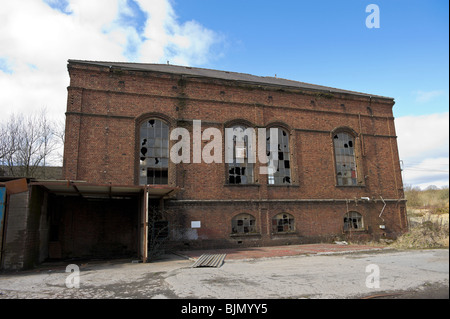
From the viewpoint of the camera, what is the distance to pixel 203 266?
9445 millimetres

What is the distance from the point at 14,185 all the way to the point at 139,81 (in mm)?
7371

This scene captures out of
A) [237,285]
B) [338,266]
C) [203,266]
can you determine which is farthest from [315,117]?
[237,285]

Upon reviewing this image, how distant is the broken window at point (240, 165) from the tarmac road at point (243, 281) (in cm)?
641

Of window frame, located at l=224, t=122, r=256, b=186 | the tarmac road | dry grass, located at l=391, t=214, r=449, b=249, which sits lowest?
the tarmac road

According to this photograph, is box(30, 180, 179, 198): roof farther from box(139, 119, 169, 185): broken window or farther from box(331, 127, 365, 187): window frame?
box(331, 127, 365, 187): window frame

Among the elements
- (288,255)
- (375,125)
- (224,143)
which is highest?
(375,125)

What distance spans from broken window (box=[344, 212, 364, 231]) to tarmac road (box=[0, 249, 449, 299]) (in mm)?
7819

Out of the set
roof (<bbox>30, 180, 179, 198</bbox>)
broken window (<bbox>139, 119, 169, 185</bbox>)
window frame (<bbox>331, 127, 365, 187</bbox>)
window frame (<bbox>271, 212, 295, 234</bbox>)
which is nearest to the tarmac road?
roof (<bbox>30, 180, 179, 198</bbox>)

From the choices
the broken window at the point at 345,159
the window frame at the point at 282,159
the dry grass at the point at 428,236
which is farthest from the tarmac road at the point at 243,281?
the broken window at the point at 345,159

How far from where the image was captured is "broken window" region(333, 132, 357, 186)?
58.2 ft

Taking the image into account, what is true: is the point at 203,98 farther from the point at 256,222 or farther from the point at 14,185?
the point at 14,185

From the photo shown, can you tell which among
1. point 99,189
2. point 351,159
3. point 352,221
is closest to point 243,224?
point 352,221

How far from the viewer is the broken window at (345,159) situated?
17750mm

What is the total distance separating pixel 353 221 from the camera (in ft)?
56.8
